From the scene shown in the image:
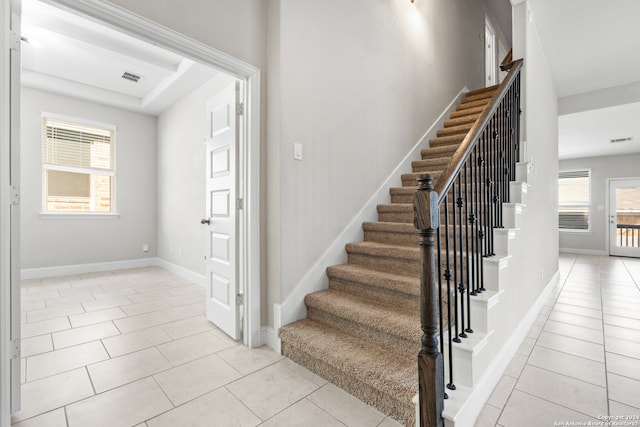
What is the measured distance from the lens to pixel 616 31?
295 centimetres

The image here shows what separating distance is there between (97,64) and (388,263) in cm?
455

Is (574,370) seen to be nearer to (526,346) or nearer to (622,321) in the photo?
(526,346)

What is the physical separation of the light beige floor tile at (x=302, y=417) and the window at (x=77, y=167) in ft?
17.2

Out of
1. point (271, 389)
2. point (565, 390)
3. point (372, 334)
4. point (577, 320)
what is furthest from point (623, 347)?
point (271, 389)

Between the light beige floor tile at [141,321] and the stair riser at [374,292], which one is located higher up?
the stair riser at [374,292]

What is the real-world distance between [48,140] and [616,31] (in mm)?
7408

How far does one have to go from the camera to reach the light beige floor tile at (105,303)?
326 centimetres

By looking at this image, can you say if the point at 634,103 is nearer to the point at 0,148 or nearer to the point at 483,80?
the point at 483,80

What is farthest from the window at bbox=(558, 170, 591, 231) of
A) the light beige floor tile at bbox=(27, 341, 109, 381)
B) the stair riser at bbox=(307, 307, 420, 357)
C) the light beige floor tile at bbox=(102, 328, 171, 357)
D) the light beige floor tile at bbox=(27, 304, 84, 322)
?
the light beige floor tile at bbox=(27, 304, 84, 322)

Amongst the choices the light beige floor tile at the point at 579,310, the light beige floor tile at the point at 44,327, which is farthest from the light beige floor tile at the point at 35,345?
the light beige floor tile at the point at 579,310

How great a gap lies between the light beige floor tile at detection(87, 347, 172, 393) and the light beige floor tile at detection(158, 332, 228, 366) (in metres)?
0.06

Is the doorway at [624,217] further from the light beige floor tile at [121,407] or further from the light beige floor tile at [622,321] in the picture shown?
the light beige floor tile at [121,407]

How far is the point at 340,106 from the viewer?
2.82 metres

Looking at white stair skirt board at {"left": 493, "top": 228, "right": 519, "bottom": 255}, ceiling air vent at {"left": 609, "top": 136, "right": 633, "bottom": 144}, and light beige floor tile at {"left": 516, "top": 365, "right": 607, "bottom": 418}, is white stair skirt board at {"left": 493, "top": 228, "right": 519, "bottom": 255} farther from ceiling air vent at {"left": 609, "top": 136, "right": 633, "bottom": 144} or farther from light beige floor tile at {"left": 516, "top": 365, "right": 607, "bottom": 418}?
ceiling air vent at {"left": 609, "top": 136, "right": 633, "bottom": 144}
